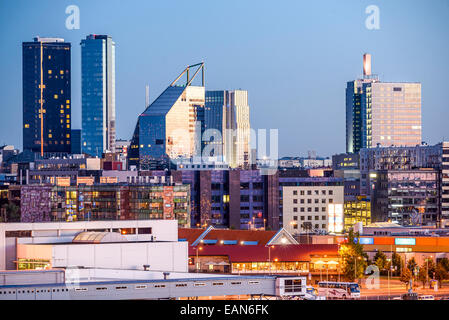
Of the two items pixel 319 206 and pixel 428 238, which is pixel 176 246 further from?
pixel 319 206

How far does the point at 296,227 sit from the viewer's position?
52312 millimetres

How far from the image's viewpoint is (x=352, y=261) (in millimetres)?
25844

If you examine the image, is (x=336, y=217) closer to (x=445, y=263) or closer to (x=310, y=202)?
(x=310, y=202)

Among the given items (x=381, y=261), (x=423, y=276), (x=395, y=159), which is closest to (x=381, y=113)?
(x=395, y=159)

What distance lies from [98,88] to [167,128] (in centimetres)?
3700

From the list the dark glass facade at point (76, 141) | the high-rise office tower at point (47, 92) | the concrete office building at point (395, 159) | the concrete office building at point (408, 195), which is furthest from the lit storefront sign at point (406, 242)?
the dark glass facade at point (76, 141)

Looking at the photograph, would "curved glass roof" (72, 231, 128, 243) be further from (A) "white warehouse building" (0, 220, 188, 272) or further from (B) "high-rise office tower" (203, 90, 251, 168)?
(B) "high-rise office tower" (203, 90, 251, 168)

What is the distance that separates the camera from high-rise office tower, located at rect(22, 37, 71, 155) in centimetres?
10256

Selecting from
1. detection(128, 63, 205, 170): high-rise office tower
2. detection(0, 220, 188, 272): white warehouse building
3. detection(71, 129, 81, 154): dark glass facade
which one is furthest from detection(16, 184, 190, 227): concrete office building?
detection(71, 129, 81, 154): dark glass facade

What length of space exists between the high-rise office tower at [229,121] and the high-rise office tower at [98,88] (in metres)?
27.8
